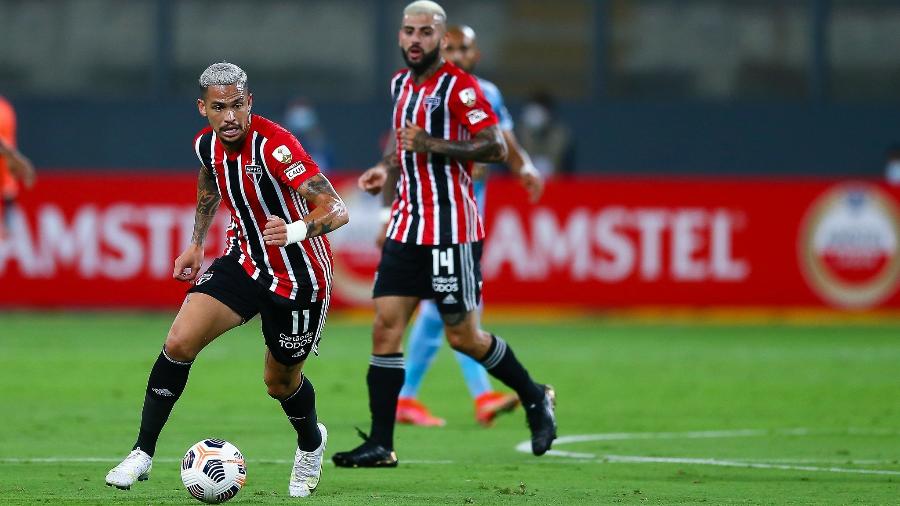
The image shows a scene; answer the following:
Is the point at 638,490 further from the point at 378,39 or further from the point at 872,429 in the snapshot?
the point at 378,39

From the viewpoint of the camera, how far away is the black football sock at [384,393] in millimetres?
9219

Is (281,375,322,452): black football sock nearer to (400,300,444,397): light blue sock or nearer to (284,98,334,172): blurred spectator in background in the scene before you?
(400,300,444,397): light blue sock

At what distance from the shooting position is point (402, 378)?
30.9 ft

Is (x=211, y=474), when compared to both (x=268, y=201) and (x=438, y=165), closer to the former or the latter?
(x=268, y=201)

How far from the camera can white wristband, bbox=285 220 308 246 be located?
758 centimetres

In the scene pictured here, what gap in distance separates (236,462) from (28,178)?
4802mm

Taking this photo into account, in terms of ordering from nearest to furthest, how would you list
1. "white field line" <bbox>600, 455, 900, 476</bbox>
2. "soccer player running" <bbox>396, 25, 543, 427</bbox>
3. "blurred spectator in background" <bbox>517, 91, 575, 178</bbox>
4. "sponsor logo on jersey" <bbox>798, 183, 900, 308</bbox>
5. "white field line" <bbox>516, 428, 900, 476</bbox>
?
"white field line" <bbox>600, 455, 900, 476</bbox>
"white field line" <bbox>516, 428, 900, 476</bbox>
"soccer player running" <bbox>396, 25, 543, 427</bbox>
"sponsor logo on jersey" <bbox>798, 183, 900, 308</bbox>
"blurred spectator in background" <bbox>517, 91, 575, 178</bbox>

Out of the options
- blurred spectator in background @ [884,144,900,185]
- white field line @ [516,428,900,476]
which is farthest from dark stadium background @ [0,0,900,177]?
white field line @ [516,428,900,476]

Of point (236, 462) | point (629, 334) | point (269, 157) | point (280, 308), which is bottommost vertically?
point (629, 334)

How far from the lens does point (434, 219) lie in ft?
31.1

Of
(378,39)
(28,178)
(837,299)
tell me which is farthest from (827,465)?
(378,39)

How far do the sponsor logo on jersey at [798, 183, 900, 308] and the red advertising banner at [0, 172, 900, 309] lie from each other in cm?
1

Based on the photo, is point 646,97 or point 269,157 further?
point 646,97

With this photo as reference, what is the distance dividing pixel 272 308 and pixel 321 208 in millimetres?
570
